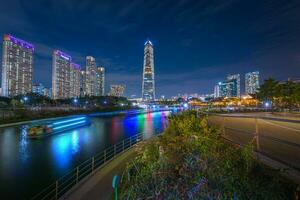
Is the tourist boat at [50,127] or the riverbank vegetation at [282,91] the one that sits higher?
the riverbank vegetation at [282,91]

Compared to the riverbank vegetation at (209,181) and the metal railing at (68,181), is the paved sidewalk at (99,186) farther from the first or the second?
the riverbank vegetation at (209,181)

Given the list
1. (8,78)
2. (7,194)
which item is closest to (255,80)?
(8,78)

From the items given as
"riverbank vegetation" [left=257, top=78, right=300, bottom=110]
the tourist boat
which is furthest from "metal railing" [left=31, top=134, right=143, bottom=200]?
"riverbank vegetation" [left=257, top=78, right=300, bottom=110]

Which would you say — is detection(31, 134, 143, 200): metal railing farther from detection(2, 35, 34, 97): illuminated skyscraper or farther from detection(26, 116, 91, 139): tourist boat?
detection(2, 35, 34, 97): illuminated skyscraper

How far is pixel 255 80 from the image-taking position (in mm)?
194250

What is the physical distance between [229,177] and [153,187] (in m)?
1.71

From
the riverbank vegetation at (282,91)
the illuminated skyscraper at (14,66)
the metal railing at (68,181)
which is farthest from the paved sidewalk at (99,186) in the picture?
the illuminated skyscraper at (14,66)

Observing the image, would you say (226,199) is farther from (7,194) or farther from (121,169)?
(7,194)

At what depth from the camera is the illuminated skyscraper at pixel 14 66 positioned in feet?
592

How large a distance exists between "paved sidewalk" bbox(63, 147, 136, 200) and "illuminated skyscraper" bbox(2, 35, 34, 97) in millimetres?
Answer: 195100

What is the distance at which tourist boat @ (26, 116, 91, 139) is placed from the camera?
36316 millimetres

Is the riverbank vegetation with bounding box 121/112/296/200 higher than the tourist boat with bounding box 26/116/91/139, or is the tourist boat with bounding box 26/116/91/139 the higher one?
the riverbank vegetation with bounding box 121/112/296/200

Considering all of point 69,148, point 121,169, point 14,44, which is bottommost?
point 69,148

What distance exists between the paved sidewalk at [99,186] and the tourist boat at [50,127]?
27.3 metres
